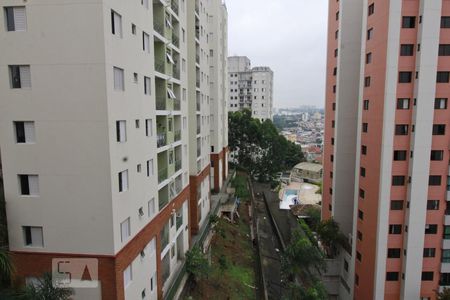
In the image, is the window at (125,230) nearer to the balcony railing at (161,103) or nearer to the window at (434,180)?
the balcony railing at (161,103)

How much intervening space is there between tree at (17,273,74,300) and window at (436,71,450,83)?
72.3ft

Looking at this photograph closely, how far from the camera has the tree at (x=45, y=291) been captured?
31.9ft

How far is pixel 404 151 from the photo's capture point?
19.0 m

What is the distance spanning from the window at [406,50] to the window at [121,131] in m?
17.0

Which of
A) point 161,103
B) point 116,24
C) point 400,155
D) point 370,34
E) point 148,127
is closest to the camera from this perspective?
point 116,24

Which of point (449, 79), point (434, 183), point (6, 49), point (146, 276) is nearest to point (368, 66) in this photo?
point (449, 79)

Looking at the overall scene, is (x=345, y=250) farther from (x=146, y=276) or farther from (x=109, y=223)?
(x=109, y=223)

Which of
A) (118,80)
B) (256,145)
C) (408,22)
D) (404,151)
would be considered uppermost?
(408,22)

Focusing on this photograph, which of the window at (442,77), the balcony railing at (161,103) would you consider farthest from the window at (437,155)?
the balcony railing at (161,103)

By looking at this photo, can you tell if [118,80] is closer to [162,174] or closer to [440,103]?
[162,174]

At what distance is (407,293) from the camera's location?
1931 cm

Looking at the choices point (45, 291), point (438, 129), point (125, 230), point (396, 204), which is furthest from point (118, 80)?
point (438, 129)

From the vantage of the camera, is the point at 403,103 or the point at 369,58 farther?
the point at 369,58

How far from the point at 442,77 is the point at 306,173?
48077mm
